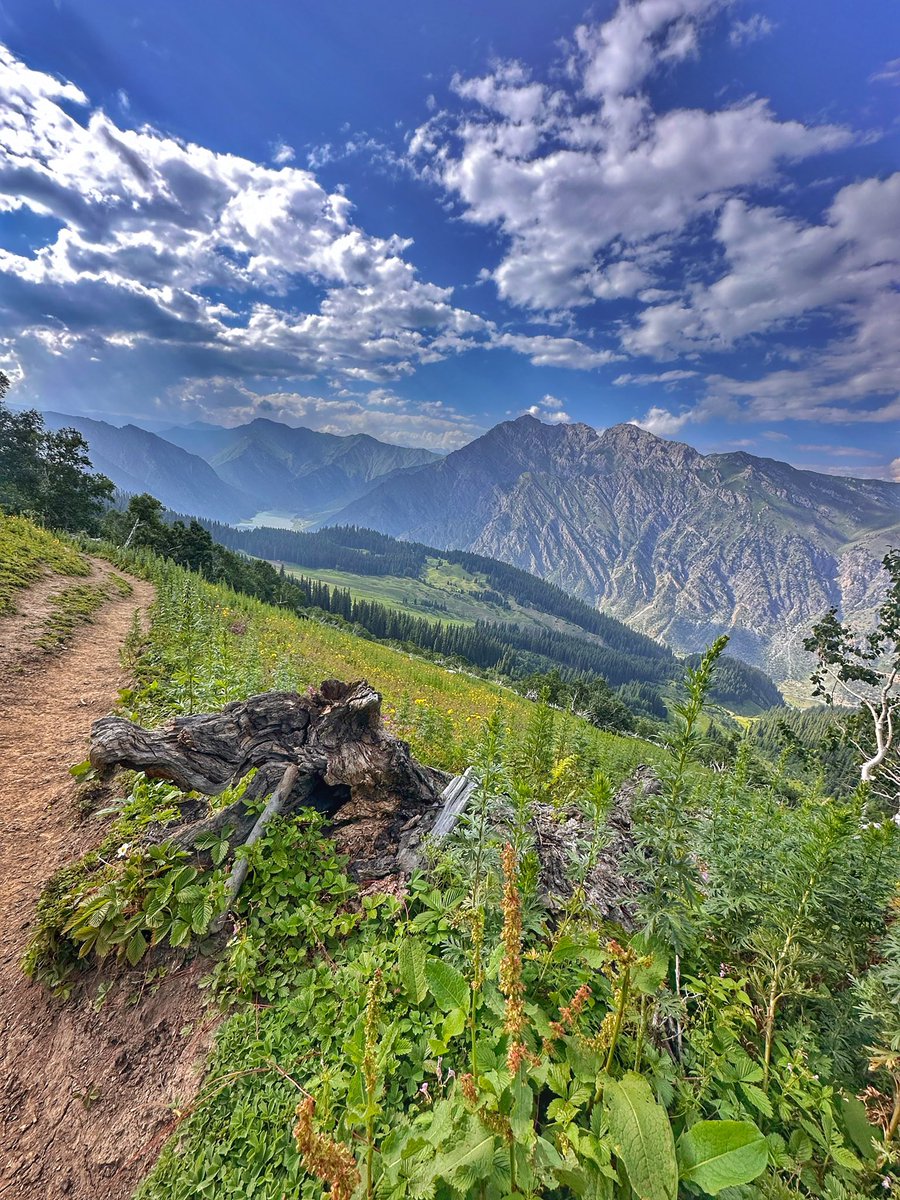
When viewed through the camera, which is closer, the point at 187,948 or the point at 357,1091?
the point at 357,1091

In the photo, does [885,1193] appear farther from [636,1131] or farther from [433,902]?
[433,902]

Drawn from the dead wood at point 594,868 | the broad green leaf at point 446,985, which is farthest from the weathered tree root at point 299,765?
the broad green leaf at point 446,985

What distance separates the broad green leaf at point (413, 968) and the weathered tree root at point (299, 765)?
2.28 metres

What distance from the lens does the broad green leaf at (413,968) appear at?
283 centimetres

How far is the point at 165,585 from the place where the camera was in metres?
25.9

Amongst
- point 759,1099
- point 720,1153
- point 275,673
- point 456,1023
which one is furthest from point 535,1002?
point 275,673

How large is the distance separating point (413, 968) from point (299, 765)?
344cm

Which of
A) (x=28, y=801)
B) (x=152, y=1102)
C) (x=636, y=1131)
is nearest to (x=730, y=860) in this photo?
(x=636, y=1131)

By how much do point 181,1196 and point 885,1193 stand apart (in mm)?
3997

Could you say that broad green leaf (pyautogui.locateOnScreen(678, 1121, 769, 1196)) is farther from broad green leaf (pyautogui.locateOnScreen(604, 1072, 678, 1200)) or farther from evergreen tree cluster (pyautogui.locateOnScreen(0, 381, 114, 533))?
evergreen tree cluster (pyautogui.locateOnScreen(0, 381, 114, 533))

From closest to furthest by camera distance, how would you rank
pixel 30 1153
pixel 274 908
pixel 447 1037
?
pixel 447 1037, pixel 30 1153, pixel 274 908

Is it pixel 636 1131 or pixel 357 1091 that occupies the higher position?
pixel 636 1131

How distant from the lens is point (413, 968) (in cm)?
289

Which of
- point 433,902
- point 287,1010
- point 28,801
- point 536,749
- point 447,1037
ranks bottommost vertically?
point 28,801
